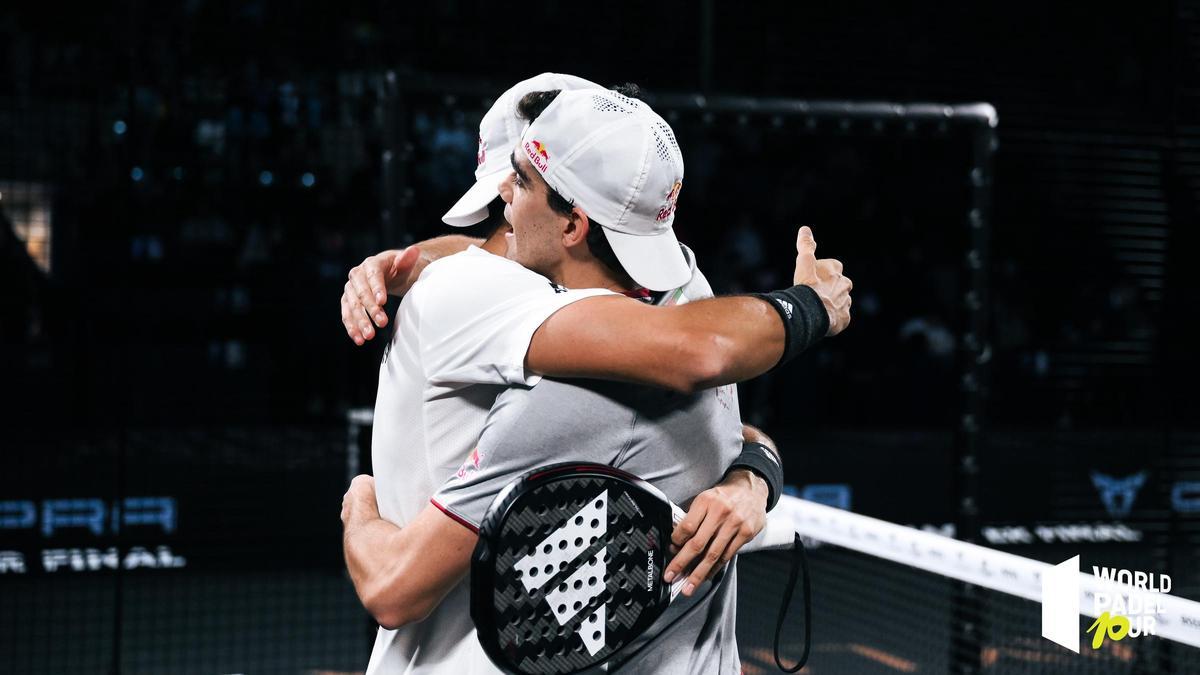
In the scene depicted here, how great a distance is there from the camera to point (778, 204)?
38.0 feet

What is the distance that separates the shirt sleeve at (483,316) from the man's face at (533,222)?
0.11ft

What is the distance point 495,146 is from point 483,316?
541 mm

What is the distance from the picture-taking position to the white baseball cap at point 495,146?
78.2 inches

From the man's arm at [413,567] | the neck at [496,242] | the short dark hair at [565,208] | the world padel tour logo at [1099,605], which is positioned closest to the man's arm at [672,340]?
the short dark hair at [565,208]

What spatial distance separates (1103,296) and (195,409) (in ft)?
23.7

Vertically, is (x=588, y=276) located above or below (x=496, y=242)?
above

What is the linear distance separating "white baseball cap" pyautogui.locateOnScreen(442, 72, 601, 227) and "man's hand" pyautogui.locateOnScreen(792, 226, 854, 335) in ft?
1.51

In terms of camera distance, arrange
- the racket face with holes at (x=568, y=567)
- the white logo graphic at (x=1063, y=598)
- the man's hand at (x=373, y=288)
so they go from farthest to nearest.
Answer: the white logo graphic at (x=1063, y=598) < the man's hand at (x=373, y=288) < the racket face with holes at (x=568, y=567)

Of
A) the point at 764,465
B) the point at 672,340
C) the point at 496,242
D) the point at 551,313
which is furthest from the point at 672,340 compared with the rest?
the point at 496,242

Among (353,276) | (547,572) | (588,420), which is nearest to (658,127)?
(588,420)

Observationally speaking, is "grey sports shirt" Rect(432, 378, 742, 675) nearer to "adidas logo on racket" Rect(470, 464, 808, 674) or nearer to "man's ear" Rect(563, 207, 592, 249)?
"adidas logo on racket" Rect(470, 464, 808, 674)

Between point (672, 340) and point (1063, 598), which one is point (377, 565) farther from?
point (1063, 598)

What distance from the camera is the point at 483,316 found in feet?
5.45

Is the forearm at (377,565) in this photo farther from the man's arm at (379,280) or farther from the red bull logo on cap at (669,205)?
the red bull logo on cap at (669,205)
